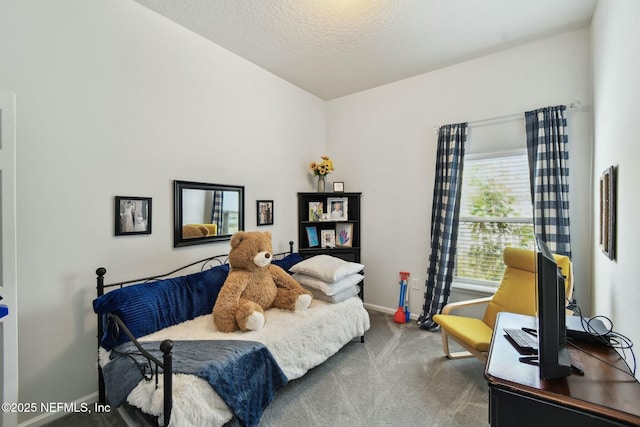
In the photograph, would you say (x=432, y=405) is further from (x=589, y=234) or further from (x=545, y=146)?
(x=545, y=146)

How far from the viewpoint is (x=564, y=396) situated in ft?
3.33

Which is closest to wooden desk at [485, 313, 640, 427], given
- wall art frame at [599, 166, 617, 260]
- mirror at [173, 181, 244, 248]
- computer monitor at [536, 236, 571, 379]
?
computer monitor at [536, 236, 571, 379]

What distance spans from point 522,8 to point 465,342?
264 cm

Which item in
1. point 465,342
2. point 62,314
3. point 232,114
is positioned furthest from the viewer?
point 232,114

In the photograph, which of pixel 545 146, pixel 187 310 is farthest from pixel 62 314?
pixel 545 146

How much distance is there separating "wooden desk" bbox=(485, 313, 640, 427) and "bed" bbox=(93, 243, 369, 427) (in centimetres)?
123

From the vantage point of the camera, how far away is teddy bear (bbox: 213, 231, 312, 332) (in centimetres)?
206

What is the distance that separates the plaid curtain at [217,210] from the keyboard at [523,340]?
2421 mm

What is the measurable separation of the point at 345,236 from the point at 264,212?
3.81 feet

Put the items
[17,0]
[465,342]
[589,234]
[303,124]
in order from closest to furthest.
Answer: [17,0], [465,342], [589,234], [303,124]

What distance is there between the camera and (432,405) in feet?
6.54

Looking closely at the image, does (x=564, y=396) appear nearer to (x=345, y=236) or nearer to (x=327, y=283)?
(x=327, y=283)

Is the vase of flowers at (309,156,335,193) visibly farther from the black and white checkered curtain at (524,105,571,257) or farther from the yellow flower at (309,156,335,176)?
the black and white checkered curtain at (524,105,571,257)

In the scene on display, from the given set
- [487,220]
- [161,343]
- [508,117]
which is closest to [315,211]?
A: [487,220]
